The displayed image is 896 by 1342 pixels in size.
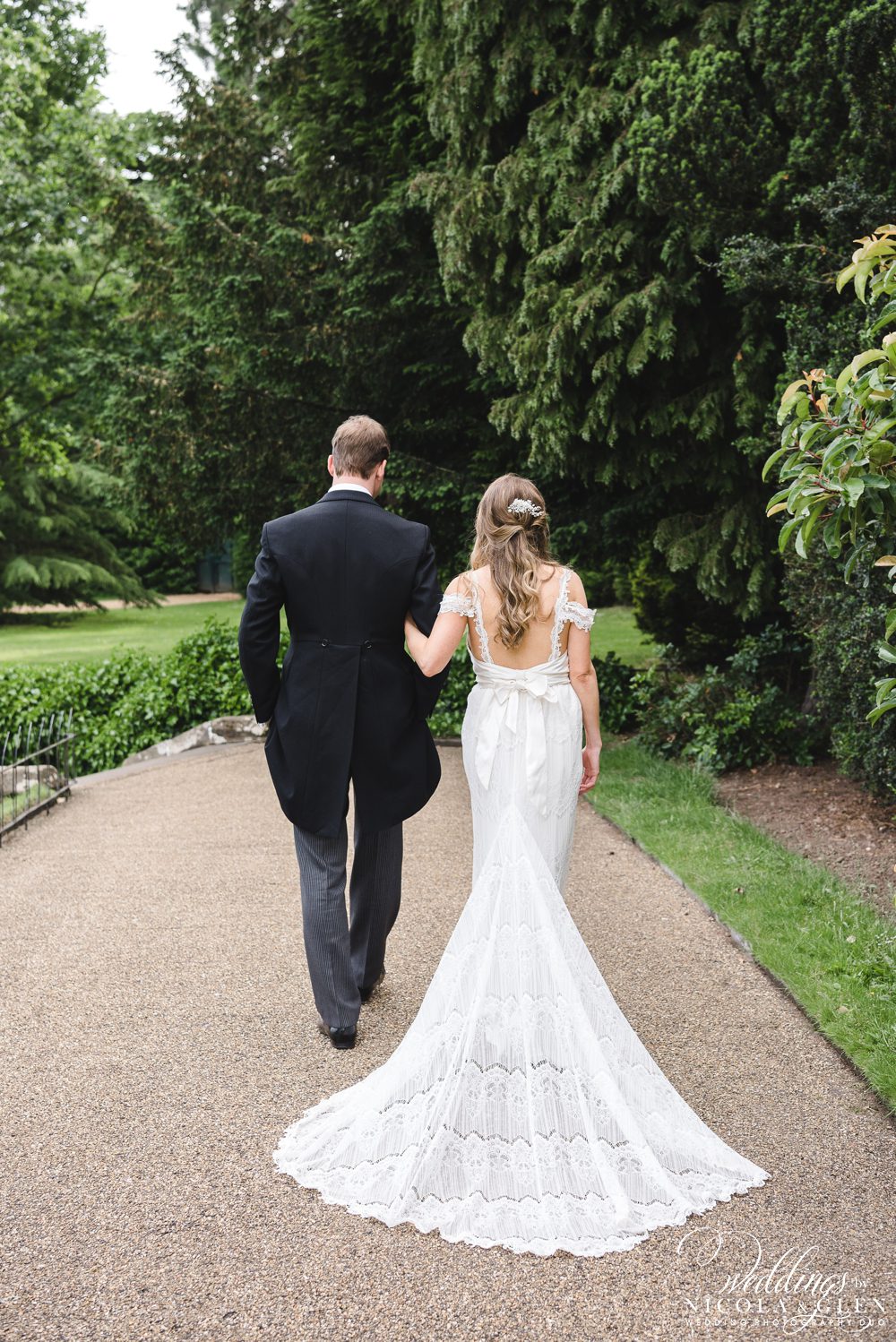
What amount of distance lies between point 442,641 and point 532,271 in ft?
17.2

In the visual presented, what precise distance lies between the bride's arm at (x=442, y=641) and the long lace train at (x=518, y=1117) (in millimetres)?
570

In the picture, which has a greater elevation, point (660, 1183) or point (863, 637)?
point (863, 637)

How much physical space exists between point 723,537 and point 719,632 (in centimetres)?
351

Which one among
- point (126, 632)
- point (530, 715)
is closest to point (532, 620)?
point (530, 715)

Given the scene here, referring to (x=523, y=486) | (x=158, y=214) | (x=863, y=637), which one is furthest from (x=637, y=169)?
(x=158, y=214)

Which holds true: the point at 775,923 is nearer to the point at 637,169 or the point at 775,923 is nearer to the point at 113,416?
the point at 637,169

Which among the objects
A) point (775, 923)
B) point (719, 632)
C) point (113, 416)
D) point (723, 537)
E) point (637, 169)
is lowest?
point (775, 923)

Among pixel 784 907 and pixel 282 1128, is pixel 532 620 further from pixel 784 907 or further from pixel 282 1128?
pixel 784 907

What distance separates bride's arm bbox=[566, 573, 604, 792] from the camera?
3.52m

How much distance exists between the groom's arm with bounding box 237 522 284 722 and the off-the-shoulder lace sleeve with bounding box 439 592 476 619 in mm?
616

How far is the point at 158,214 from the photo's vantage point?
14.0 meters

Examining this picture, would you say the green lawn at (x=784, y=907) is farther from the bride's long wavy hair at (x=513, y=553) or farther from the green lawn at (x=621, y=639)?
the green lawn at (x=621, y=639)

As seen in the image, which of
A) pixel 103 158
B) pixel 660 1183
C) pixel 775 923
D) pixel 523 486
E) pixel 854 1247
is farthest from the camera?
pixel 103 158

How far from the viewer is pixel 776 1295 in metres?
2.52
